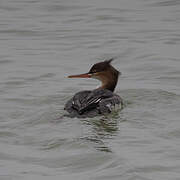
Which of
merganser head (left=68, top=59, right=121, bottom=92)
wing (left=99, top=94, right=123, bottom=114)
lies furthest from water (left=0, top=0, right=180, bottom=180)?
merganser head (left=68, top=59, right=121, bottom=92)

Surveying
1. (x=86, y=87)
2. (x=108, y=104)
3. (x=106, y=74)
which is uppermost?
(x=106, y=74)

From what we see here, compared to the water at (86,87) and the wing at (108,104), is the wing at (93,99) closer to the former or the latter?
the wing at (108,104)

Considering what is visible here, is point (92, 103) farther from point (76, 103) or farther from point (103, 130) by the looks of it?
point (103, 130)

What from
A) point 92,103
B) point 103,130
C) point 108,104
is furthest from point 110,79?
point 103,130

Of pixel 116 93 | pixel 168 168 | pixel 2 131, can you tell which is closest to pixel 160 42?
pixel 116 93

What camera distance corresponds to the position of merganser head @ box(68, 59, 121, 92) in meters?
10.3

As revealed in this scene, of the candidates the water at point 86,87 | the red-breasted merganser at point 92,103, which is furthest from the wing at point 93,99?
the water at point 86,87

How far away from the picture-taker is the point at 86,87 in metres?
11.0

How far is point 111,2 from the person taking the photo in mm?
16328

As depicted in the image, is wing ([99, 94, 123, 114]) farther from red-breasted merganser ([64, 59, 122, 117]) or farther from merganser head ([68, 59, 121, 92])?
merganser head ([68, 59, 121, 92])

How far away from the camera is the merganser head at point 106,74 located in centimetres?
1030

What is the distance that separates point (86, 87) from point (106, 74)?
741mm

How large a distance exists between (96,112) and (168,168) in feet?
8.21

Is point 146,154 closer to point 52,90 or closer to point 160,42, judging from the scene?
point 52,90
